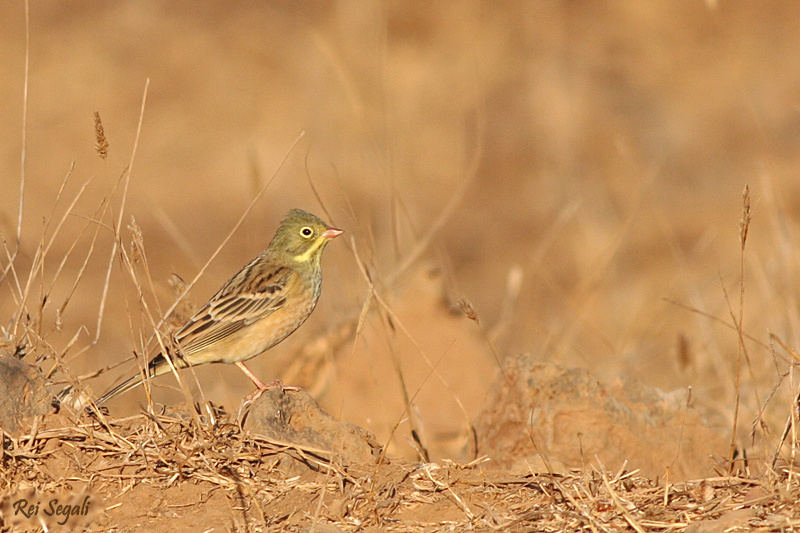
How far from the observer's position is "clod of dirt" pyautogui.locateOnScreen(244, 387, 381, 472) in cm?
507

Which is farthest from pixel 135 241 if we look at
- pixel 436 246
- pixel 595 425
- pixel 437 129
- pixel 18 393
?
pixel 437 129

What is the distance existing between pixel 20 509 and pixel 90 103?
68.4ft

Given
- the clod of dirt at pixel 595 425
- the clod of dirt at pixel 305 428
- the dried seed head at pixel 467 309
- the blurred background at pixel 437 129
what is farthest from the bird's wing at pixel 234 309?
the blurred background at pixel 437 129

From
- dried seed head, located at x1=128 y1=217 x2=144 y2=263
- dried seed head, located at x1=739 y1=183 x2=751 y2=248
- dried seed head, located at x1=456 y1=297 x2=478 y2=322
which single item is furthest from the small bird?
dried seed head, located at x1=739 y1=183 x2=751 y2=248

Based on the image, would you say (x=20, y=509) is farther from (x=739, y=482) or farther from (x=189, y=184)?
(x=189, y=184)

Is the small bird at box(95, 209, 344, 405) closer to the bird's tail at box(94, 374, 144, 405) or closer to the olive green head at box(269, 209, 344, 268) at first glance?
the olive green head at box(269, 209, 344, 268)

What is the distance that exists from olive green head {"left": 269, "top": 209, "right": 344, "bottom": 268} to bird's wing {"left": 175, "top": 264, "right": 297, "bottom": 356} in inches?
6.4

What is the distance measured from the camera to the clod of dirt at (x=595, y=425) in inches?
239

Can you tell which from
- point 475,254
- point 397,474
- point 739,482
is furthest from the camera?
point 475,254

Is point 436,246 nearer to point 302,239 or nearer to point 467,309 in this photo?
point 302,239

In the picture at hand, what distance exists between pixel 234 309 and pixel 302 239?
0.68 m

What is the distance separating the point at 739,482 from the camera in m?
4.51

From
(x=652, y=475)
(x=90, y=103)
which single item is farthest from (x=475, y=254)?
(x=652, y=475)

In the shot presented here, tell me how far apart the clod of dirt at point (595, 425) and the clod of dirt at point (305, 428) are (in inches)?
47.0
